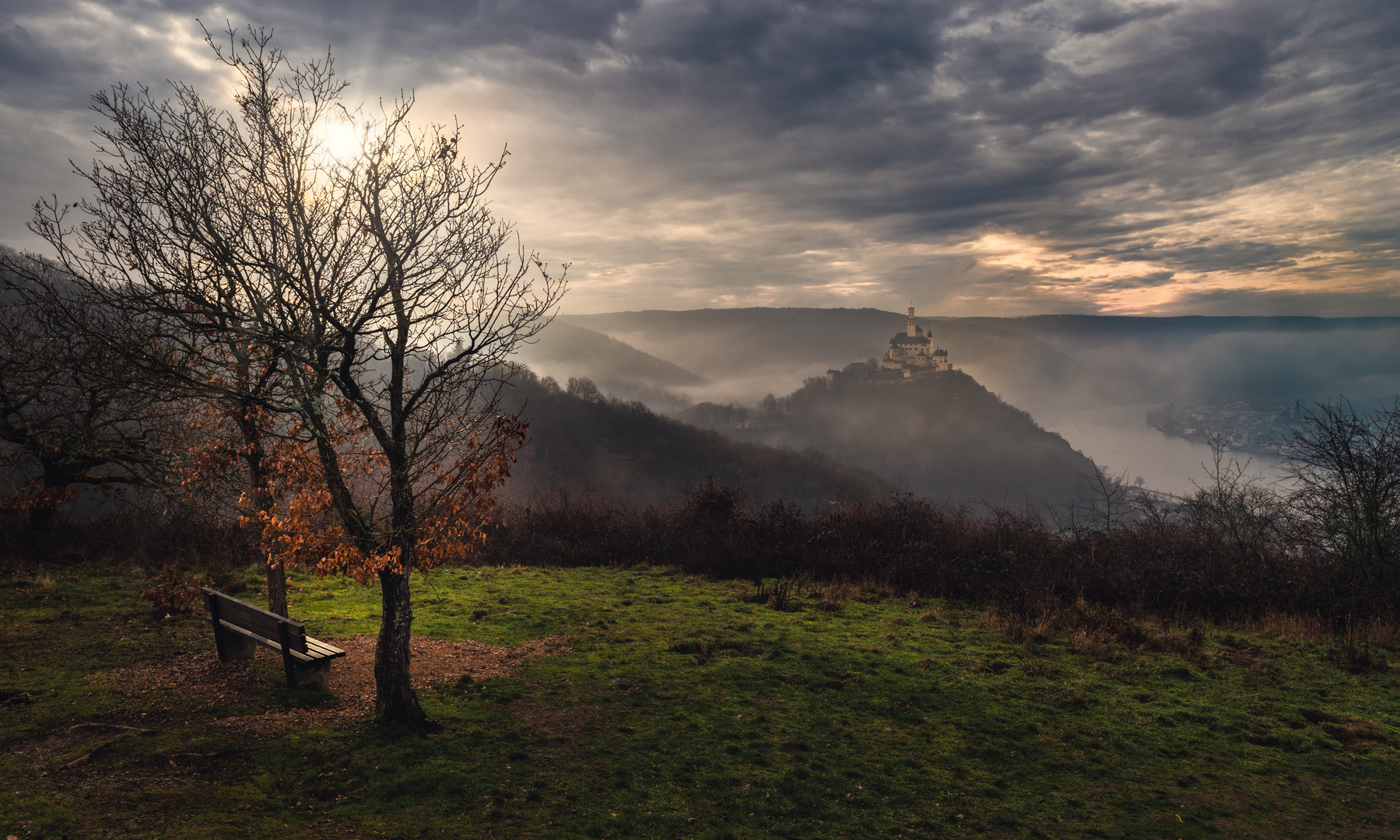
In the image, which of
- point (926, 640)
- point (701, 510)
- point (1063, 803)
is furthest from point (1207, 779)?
point (701, 510)

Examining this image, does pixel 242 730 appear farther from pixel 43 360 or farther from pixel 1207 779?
pixel 1207 779

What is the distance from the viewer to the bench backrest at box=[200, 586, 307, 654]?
7.39 metres

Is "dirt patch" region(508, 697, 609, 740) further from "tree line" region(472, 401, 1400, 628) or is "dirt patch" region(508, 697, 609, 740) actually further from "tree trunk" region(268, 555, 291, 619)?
"tree line" region(472, 401, 1400, 628)

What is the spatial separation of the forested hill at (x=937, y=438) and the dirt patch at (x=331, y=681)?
109163 millimetres

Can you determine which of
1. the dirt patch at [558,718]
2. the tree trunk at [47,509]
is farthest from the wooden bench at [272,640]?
the tree trunk at [47,509]

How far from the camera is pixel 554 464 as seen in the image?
8875 centimetres

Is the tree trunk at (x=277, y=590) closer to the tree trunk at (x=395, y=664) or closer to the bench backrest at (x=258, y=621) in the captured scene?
the bench backrest at (x=258, y=621)

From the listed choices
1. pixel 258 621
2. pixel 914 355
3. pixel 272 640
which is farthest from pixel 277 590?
pixel 914 355

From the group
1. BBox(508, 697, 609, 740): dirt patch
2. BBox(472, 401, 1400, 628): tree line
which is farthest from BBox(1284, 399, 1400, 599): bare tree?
BBox(508, 697, 609, 740): dirt patch

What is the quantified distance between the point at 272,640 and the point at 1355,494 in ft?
66.1

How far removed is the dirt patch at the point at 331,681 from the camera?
23.0ft

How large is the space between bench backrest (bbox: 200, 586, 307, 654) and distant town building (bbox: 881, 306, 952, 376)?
584 ft

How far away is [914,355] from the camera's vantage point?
7126 inches

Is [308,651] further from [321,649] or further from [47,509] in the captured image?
[47,509]
